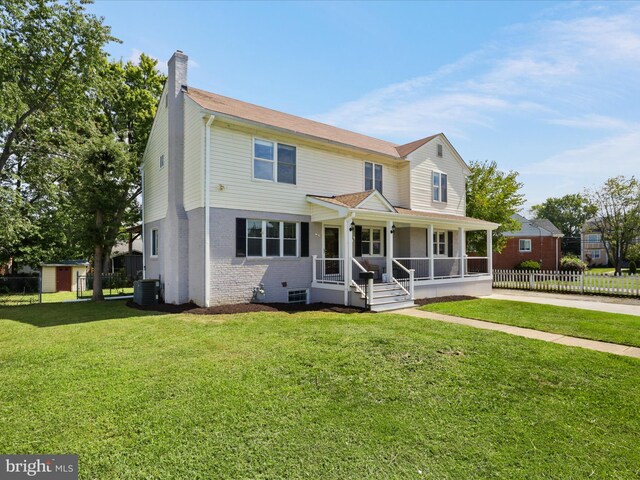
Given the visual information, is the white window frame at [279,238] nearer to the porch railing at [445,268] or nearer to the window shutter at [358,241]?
the window shutter at [358,241]

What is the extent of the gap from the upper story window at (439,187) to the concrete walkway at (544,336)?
8909mm

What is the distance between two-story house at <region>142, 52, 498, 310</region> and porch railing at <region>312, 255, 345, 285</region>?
4 centimetres

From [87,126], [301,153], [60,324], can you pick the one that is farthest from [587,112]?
[87,126]

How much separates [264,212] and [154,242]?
667 cm

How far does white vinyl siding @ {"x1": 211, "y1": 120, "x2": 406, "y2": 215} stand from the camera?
11.2m

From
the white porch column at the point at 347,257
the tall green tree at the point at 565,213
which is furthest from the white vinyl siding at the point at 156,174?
the tall green tree at the point at 565,213

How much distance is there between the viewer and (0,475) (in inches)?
118

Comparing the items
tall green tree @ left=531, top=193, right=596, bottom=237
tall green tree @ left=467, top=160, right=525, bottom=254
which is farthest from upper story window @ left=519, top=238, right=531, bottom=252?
tall green tree @ left=531, top=193, right=596, bottom=237

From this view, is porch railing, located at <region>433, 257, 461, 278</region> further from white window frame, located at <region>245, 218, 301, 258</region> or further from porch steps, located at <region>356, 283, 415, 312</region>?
white window frame, located at <region>245, 218, 301, 258</region>

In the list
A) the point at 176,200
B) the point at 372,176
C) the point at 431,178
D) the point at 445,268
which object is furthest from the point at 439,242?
the point at 176,200

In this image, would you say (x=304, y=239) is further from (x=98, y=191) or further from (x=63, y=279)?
(x=63, y=279)

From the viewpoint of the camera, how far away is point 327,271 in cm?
1377

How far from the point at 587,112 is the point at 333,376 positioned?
13.2 meters

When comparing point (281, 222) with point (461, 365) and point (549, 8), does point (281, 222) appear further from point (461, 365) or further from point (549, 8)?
point (549, 8)
